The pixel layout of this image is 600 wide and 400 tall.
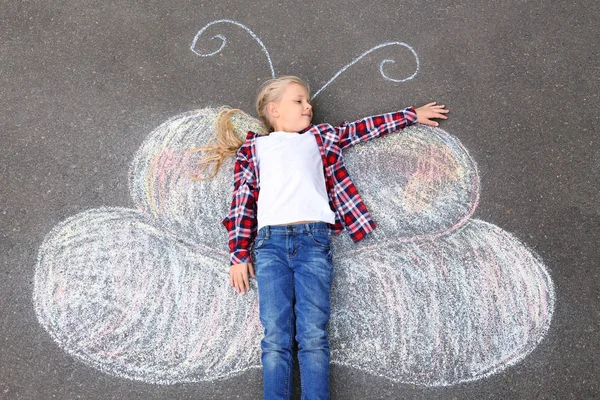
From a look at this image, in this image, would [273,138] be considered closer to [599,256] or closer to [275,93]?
[275,93]

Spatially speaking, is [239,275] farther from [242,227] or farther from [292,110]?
[292,110]

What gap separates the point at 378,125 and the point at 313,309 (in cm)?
108

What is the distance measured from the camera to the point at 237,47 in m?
2.83

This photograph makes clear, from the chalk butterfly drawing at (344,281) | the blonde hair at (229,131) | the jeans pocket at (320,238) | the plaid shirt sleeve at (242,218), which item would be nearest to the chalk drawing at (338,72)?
the blonde hair at (229,131)

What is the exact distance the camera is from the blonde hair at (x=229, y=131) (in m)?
2.58

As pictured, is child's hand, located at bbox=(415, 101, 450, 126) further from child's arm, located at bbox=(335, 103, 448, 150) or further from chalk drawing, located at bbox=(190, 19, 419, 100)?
chalk drawing, located at bbox=(190, 19, 419, 100)

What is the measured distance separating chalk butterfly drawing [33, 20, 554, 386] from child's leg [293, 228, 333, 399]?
0.60 feet

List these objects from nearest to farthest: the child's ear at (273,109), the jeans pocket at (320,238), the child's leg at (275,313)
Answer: the child's leg at (275,313), the jeans pocket at (320,238), the child's ear at (273,109)

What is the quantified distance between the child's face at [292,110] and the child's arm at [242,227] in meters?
0.31

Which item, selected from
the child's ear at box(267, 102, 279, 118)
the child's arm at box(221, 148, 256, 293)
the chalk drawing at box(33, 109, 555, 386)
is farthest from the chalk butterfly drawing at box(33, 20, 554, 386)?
the child's ear at box(267, 102, 279, 118)

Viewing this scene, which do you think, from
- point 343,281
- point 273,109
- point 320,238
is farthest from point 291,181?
point 343,281

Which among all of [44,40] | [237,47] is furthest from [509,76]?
[44,40]

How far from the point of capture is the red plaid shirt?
2.43m

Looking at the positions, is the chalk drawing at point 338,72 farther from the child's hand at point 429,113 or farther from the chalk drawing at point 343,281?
the chalk drawing at point 343,281
